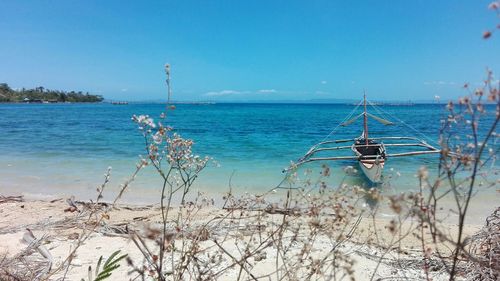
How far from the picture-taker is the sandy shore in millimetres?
4031

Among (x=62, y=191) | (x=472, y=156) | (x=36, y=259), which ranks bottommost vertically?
(x=62, y=191)

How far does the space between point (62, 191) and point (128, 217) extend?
3753mm

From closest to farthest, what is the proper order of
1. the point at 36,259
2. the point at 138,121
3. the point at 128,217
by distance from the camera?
the point at 138,121 → the point at 36,259 → the point at 128,217

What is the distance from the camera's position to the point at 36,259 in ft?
12.9

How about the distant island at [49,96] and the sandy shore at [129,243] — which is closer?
the sandy shore at [129,243]

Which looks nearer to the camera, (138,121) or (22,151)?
(138,121)

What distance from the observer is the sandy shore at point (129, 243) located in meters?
4.03

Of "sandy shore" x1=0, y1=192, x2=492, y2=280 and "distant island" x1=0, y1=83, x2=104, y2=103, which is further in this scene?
"distant island" x1=0, y1=83, x2=104, y2=103

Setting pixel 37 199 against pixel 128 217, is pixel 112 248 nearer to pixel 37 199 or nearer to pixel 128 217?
pixel 128 217

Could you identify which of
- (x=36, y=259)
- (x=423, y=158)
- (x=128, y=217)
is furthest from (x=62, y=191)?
(x=423, y=158)

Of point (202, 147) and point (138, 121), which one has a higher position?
point (138, 121)

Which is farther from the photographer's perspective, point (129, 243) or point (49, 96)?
point (49, 96)

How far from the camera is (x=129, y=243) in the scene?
515cm

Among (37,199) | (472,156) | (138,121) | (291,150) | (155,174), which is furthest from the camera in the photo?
(291,150)
